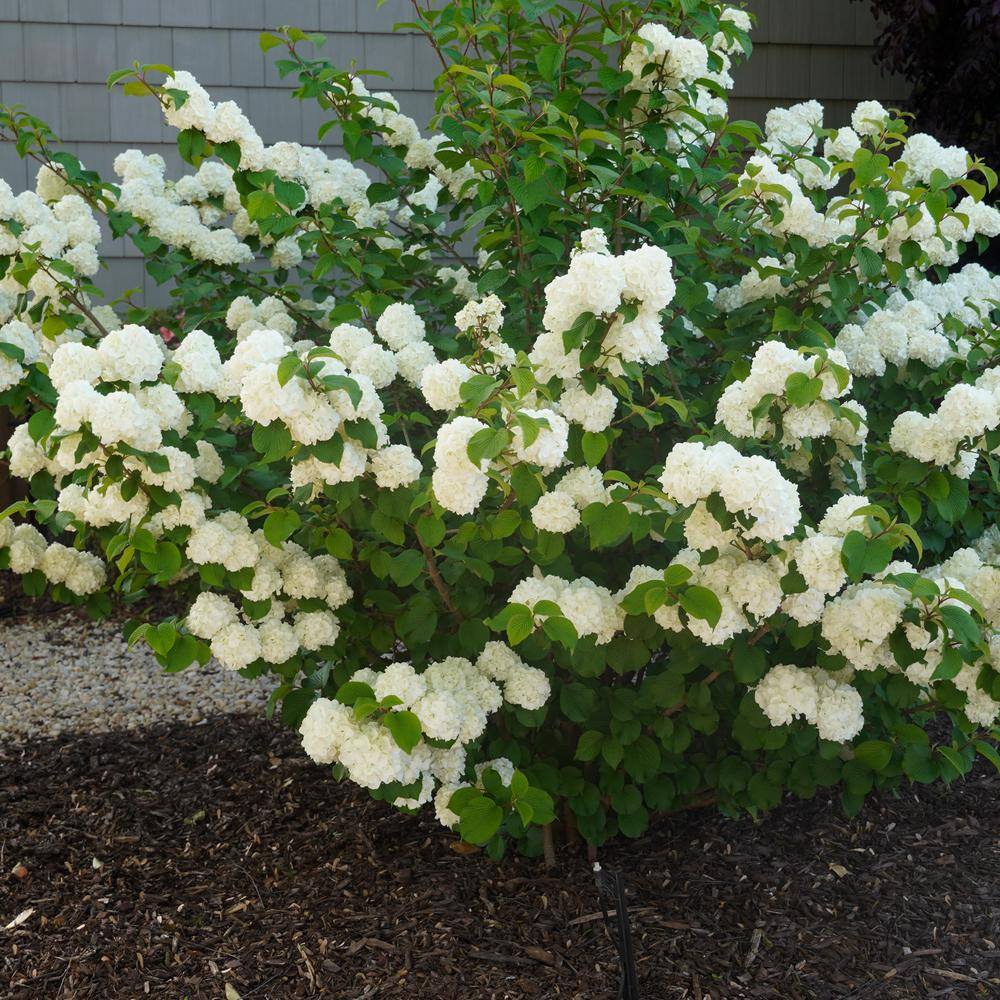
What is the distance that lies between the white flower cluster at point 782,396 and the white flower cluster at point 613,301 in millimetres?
162

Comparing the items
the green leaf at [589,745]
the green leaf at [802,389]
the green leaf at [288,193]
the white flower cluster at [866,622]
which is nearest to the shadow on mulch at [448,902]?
the green leaf at [589,745]

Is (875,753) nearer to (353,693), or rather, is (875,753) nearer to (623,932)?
(623,932)

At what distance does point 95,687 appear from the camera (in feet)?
12.6

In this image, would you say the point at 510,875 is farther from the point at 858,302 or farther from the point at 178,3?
the point at 178,3

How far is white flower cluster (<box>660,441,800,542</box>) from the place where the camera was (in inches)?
61.6

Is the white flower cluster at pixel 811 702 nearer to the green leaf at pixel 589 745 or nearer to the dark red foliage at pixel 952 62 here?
the green leaf at pixel 589 745

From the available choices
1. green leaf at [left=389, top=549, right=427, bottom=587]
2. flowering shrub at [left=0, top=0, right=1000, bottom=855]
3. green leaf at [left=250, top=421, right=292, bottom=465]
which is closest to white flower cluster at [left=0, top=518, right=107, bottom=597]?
flowering shrub at [left=0, top=0, right=1000, bottom=855]

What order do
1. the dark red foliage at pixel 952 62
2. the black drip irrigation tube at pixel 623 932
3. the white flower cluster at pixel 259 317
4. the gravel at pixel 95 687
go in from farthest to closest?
the dark red foliage at pixel 952 62 < the gravel at pixel 95 687 < the white flower cluster at pixel 259 317 < the black drip irrigation tube at pixel 623 932

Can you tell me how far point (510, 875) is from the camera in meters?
2.41

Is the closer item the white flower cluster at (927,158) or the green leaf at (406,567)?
the green leaf at (406,567)

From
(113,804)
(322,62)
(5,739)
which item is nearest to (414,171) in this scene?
(322,62)

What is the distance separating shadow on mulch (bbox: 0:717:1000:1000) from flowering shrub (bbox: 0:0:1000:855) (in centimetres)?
21

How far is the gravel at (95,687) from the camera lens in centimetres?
352

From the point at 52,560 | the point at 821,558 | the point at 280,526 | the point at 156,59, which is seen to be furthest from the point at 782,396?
the point at 156,59
